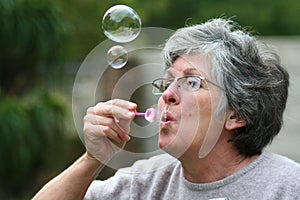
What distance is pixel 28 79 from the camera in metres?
6.08

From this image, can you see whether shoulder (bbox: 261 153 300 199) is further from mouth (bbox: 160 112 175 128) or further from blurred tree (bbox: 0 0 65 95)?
blurred tree (bbox: 0 0 65 95)

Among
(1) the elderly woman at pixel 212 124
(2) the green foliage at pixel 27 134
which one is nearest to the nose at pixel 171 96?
(1) the elderly woman at pixel 212 124

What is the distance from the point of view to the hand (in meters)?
2.31

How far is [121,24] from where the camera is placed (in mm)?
2807

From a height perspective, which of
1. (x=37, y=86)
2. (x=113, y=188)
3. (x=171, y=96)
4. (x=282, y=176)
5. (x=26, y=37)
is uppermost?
(x=171, y=96)

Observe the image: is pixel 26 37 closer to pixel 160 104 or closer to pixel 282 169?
pixel 160 104

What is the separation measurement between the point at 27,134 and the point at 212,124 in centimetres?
331

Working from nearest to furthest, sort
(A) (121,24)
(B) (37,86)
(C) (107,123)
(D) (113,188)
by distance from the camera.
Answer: (C) (107,123), (D) (113,188), (A) (121,24), (B) (37,86)

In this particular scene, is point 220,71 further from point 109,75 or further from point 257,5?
point 257,5

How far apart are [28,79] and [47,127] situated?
57 centimetres

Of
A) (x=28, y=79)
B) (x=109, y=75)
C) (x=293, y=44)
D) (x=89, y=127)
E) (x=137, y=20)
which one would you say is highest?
(x=137, y=20)

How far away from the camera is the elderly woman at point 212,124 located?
2.39m

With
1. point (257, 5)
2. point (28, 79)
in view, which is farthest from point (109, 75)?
point (257, 5)

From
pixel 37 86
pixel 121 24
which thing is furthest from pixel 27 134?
pixel 121 24
